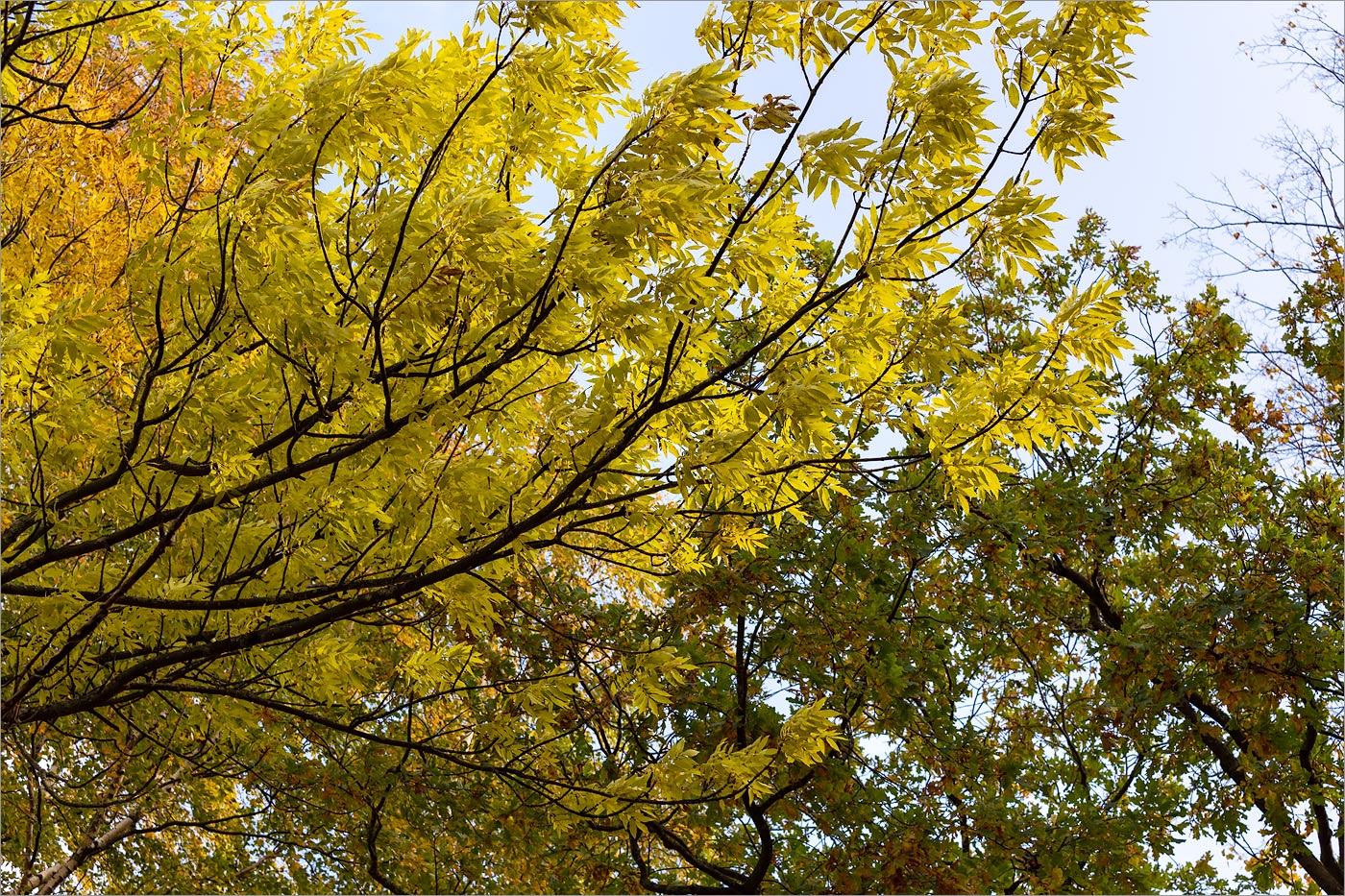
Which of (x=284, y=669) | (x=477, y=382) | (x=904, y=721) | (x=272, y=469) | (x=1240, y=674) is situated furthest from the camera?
(x=904, y=721)

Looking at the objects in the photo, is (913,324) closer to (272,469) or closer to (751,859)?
(272,469)

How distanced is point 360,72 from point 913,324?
1944mm

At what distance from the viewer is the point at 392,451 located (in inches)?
157

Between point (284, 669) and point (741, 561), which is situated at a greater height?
point (741, 561)

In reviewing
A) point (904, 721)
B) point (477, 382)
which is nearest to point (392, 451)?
point (477, 382)

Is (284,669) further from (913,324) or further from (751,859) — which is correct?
(751,859)

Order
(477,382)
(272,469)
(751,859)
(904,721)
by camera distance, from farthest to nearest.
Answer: (751,859) → (904,721) → (272,469) → (477,382)

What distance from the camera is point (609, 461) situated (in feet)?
11.9

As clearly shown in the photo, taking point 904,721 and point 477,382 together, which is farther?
point 904,721

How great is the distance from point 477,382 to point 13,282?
81.8 inches

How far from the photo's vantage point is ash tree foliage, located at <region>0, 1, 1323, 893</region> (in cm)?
348

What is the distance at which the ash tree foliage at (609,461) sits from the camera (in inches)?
137

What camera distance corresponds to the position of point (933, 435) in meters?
3.91

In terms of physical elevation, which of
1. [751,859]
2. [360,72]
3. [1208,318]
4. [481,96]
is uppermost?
[1208,318]
